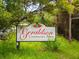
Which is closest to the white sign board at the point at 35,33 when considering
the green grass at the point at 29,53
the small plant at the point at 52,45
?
the small plant at the point at 52,45

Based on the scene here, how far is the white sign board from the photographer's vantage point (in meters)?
13.5

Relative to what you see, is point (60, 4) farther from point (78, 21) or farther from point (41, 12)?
point (78, 21)

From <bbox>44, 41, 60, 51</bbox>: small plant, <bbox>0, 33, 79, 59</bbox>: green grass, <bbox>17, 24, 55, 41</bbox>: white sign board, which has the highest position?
<bbox>17, 24, 55, 41</bbox>: white sign board

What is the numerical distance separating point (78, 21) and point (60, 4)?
8.46 metres

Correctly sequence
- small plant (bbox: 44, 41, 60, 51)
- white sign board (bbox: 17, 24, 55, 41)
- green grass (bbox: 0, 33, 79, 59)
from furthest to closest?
1. small plant (bbox: 44, 41, 60, 51)
2. white sign board (bbox: 17, 24, 55, 41)
3. green grass (bbox: 0, 33, 79, 59)

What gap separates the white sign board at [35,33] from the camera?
530 inches

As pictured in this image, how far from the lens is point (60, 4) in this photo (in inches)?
497

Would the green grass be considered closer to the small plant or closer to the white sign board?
the small plant

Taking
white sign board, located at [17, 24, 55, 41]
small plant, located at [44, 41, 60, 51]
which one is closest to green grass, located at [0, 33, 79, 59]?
small plant, located at [44, 41, 60, 51]

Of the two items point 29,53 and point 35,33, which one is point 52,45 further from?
point 29,53

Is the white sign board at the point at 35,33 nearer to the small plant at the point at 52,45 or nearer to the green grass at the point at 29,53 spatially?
the small plant at the point at 52,45

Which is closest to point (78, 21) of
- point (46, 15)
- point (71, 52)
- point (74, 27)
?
point (74, 27)

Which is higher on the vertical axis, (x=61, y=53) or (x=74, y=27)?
(x=74, y=27)

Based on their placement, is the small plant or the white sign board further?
the small plant
